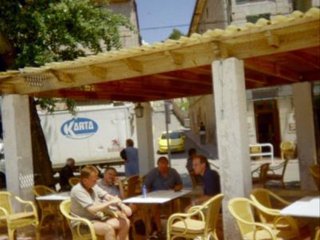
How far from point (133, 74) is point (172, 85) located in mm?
3003

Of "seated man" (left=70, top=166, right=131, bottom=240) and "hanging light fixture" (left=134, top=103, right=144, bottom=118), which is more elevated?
"hanging light fixture" (left=134, top=103, right=144, bottom=118)

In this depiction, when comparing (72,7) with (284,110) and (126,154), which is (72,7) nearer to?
(126,154)

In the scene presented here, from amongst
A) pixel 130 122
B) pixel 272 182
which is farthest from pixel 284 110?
pixel 272 182

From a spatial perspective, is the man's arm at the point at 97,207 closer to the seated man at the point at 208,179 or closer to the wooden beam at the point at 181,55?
the seated man at the point at 208,179

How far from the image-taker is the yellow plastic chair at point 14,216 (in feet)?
24.3

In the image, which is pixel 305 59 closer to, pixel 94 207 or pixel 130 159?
pixel 94 207

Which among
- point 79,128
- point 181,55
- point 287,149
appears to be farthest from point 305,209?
point 287,149

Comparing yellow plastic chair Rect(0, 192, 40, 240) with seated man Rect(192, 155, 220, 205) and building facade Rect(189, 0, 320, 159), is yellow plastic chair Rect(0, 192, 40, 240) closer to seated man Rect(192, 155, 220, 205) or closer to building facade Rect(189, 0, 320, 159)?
seated man Rect(192, 155, 220, 205)

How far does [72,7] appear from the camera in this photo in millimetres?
12484

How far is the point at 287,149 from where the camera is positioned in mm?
22953

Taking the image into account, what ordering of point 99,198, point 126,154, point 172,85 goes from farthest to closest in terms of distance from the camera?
point 126,154, point 172,85, point 99,198

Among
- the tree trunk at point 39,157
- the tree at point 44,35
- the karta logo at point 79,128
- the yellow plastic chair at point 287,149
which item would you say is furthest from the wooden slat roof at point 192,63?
the yellow plastic chair at point 287,149

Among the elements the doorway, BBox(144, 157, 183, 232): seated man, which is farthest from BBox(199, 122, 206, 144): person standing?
BBox(144, 157, 183, 232): seated man

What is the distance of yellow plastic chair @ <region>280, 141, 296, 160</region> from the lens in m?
22.8
